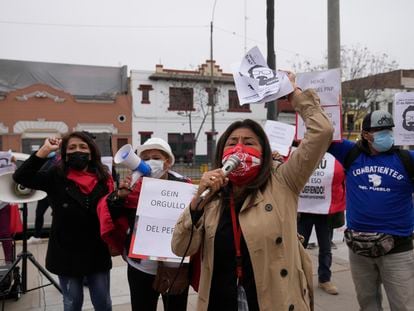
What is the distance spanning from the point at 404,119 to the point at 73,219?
384cm

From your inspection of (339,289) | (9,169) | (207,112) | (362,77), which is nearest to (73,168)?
(9,169)

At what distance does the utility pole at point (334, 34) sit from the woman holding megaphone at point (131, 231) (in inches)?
186

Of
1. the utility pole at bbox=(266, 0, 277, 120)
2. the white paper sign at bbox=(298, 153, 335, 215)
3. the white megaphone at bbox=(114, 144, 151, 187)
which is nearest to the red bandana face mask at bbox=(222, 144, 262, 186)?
the white megaphone at bbox=(114, 144, 151, 187)

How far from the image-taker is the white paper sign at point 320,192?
5121mm

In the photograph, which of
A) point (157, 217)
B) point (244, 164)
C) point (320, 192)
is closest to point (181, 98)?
point (320, 192)

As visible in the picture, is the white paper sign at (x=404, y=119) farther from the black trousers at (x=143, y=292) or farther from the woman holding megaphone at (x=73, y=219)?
the woman holding megaphone at (x=73, y=219)

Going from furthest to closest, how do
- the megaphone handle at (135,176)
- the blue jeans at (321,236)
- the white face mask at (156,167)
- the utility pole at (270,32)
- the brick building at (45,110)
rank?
the brick building at (45,110) → the utility pole at (270,32) → the blue jeans at (321,236) → the white face mask at (156,167) → the megaphone handle at (135,176)

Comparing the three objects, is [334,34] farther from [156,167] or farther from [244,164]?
[244,164]

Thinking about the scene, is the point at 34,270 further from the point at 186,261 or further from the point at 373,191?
the point at 373,191

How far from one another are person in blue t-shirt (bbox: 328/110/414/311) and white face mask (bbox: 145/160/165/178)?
5.16ft

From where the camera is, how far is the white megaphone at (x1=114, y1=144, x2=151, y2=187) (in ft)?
8.86

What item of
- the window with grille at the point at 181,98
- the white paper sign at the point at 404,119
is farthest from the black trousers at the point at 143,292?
the window with grille at the point at 181,98

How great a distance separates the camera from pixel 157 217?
2850mm

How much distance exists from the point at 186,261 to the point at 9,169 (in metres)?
2.89
